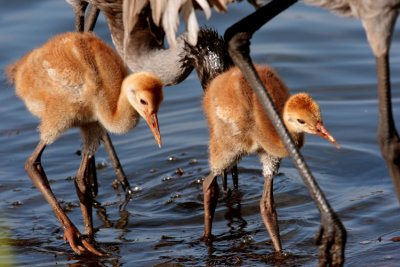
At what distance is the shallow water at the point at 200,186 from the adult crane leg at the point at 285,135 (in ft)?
1.58

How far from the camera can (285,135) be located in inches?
200

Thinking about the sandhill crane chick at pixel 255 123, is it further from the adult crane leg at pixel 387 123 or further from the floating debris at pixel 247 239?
the adult crane leg at pixel 387 123

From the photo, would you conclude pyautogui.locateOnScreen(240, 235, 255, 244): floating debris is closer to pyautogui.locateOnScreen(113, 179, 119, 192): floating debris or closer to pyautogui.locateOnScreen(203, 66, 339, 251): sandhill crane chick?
pyautogui.locateOnScreen(203, 66, 339, 251): sandhill crane chick

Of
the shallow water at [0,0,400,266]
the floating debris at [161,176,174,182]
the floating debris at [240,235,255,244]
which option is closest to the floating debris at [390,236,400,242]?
the shallow water at [0,0,400,266]

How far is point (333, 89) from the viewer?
8945 millimetres

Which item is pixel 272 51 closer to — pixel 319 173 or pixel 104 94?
pixel 319 173

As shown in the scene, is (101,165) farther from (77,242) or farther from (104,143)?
(77,242)

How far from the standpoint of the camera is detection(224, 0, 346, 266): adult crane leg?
4902 millimetres

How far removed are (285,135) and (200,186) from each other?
1.93m

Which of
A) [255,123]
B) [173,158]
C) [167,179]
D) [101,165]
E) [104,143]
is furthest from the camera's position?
[101,165]

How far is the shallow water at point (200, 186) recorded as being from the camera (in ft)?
18.7

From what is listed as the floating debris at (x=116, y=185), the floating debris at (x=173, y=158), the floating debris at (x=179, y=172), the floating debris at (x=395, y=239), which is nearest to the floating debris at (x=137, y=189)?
the floating debris at (x=116, y=185)

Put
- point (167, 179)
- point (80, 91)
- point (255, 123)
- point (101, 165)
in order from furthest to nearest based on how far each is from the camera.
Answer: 1. point (101, 165)
2. point (167, 179)
3. point (80, 91)
4. point (255, 123)

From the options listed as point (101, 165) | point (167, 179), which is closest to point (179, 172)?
point (167, 179)
